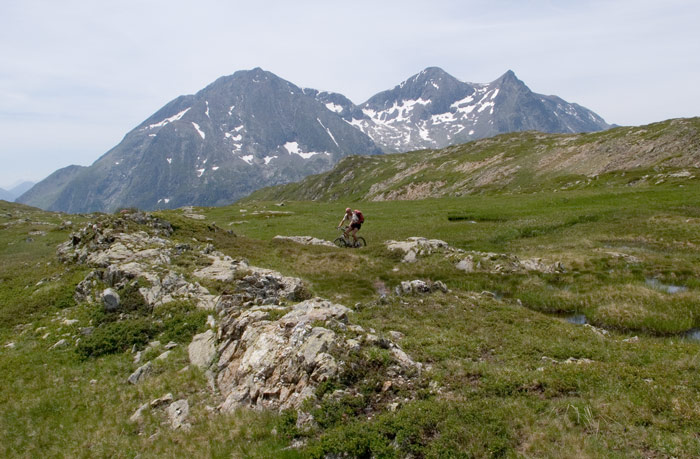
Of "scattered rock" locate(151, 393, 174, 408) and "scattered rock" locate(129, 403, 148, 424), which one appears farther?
"scattered rock" locate(151, 393, 174, 408)

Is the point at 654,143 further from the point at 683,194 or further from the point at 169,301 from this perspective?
the point at 169,301

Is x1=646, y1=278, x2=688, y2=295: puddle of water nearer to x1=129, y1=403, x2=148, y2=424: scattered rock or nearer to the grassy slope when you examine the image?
the grassy slope

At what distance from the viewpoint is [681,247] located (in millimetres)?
30281

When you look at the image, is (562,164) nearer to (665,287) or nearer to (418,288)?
(665,287)

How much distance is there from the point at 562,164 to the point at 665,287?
3522 inches

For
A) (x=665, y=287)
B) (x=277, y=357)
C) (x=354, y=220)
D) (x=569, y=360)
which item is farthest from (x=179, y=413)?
(x=665, y=287)

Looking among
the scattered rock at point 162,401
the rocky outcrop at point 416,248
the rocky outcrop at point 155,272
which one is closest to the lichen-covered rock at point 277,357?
the scattered rock at point 162,401

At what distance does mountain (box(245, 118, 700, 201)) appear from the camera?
76062mm

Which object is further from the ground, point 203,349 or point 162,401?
point 203,349

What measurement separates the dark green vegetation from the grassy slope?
0.06m

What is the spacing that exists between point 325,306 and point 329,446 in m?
7.99

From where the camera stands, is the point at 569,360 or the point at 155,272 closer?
the point at 569,360

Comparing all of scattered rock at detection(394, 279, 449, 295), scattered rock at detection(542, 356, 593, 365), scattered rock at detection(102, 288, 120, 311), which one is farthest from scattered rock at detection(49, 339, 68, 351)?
scattered rock at detection(542, 356, 593, 365)

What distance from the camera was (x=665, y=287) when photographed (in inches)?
873
